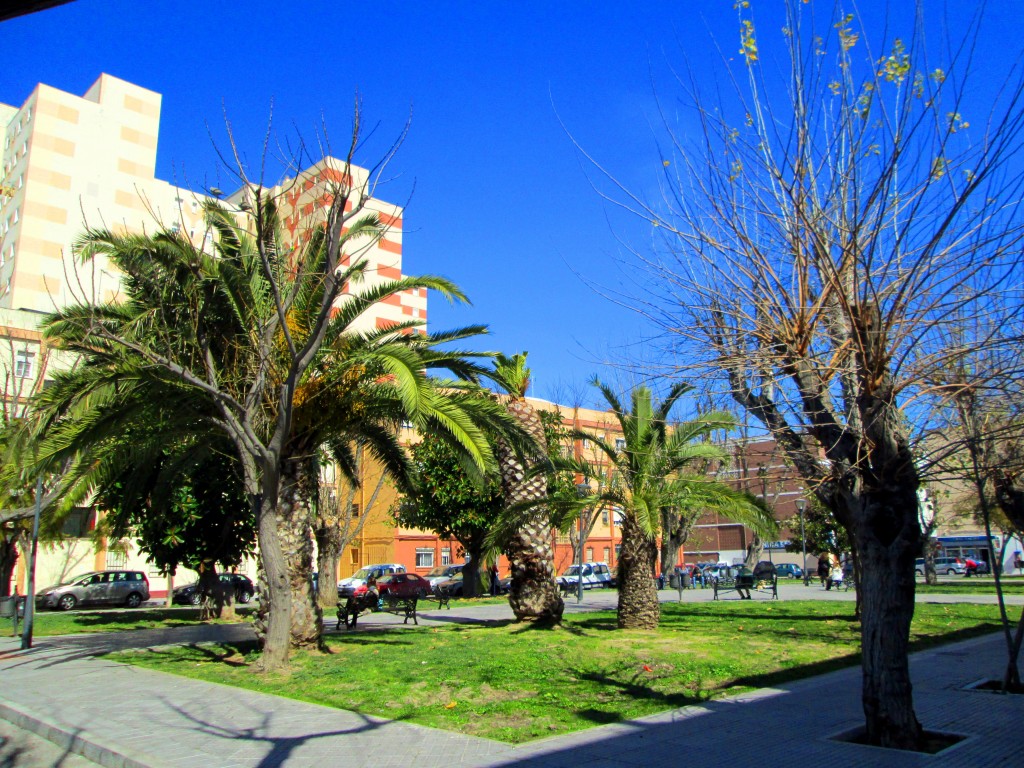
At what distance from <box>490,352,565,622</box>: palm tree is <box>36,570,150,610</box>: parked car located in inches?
872

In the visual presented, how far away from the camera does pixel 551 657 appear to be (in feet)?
39.8

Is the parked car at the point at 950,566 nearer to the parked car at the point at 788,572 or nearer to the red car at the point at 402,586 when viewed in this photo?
the parked car at the point at 788,572

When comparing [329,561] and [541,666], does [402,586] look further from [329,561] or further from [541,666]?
[541,666]

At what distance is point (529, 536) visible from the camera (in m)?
17.0

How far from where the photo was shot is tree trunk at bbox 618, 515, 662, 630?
15.8 meters

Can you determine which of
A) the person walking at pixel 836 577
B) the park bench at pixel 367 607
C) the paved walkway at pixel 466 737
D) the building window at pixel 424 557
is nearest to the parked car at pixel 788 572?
the person walking at pixel 836 577

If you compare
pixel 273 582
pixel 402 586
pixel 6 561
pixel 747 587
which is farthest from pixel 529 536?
pixel 6 561

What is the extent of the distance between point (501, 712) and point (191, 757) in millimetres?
3067

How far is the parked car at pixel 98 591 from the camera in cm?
3041

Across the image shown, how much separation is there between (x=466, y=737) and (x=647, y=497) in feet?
30.6

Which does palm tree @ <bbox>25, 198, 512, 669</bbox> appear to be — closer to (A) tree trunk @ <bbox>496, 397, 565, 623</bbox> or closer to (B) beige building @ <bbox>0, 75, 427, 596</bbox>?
(A) tree trunk @ <bbox>496, 397, 565, 623</bbox>

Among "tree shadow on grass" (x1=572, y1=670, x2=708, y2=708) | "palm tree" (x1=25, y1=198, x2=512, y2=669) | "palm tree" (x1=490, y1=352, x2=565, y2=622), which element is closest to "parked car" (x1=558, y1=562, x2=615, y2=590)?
"palm tree" (x1=490, y1=352, x2=565, y2=622)

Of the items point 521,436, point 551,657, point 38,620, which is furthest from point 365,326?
point 551,657

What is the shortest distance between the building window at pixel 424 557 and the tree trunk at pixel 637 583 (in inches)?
1249
